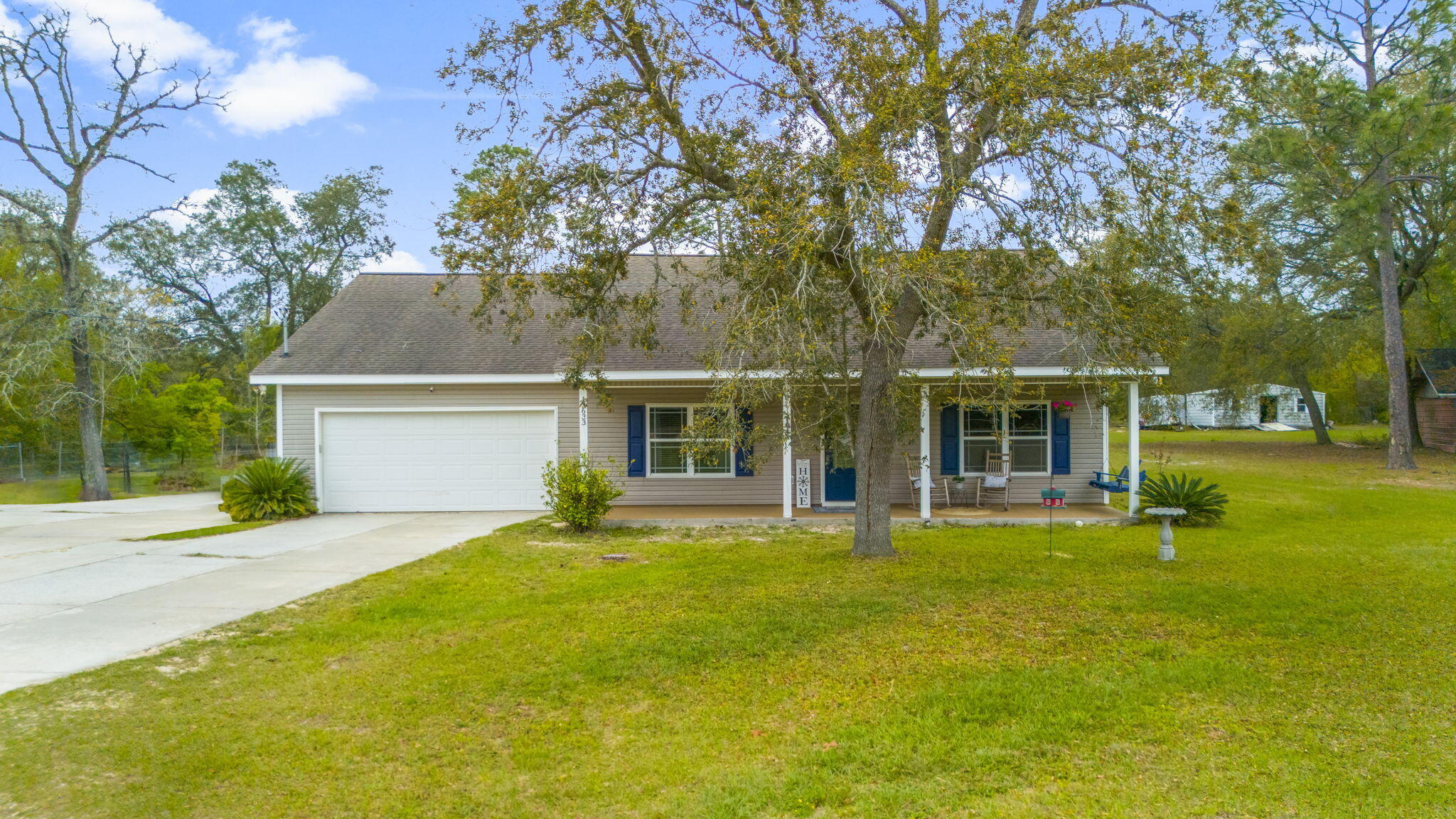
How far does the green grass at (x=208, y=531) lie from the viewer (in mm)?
11516

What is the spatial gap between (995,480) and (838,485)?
2.54 m

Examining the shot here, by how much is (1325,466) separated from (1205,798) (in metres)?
21.8

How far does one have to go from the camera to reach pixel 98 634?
21.2 feet

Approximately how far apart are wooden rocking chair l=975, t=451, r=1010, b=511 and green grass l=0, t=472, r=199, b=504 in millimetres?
19915

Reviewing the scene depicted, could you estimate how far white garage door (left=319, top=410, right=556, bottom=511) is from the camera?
14.7 metres

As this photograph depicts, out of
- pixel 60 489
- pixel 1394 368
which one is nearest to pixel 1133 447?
pixel 1394 368

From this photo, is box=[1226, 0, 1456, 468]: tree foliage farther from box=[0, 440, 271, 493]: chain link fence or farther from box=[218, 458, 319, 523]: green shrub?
box=[0, 440, 271, 493]: chain link fence

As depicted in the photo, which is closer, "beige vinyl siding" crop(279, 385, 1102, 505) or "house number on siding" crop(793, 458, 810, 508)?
"house number on siding" crop(793, 458, 810, 508)

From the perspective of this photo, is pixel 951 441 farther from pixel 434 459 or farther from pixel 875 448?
pixel 434 459

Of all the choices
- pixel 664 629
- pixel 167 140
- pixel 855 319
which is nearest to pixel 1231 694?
pixel 664 629

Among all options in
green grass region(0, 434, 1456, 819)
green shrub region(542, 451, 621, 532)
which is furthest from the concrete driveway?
green shrub region(542, 451, 621, 532)

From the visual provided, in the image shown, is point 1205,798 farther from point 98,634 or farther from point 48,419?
point 48,419

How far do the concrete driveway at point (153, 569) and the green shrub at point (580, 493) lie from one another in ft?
3.95

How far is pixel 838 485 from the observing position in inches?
568
